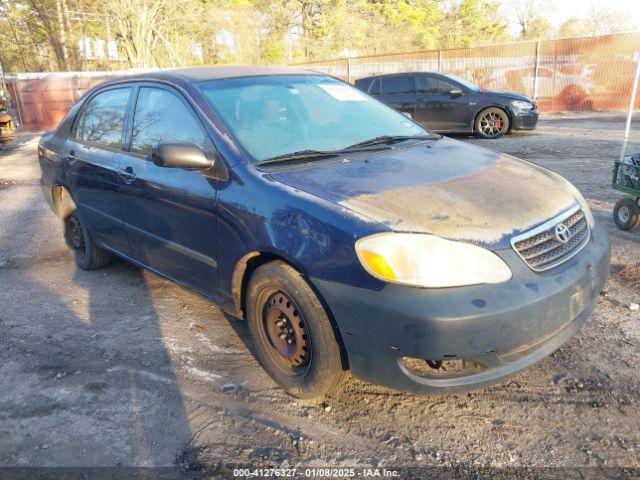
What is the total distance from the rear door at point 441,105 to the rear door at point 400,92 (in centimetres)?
16

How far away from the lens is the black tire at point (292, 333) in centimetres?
246

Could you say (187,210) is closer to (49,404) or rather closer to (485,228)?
(49,404)

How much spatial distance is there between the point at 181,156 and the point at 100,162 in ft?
4.74

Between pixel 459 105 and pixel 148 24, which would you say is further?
pixel 148 24

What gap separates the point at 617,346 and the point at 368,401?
5.11ft

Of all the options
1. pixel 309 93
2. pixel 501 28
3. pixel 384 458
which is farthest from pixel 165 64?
pixel 384 458

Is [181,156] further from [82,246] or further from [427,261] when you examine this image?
[82,246]

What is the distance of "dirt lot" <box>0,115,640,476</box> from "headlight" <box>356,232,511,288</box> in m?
0.78

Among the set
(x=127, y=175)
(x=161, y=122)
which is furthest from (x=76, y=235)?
(x=161, y=122)

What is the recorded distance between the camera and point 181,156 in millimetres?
2889

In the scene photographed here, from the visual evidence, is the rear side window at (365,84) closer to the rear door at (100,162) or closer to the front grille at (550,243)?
the rear door at (100,162)

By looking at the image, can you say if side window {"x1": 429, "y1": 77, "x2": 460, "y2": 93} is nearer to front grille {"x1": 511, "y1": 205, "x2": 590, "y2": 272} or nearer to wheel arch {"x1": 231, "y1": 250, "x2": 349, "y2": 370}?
front grille {"x1": 511, "y1": 205, "x2": 590, "y2": 272}

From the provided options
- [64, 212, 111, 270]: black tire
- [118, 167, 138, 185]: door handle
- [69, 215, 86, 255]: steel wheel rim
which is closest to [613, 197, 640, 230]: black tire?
[118, 167, 138, 185]: door handle

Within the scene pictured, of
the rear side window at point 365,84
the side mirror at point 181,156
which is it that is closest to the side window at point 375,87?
the rear side window at point 365,84
